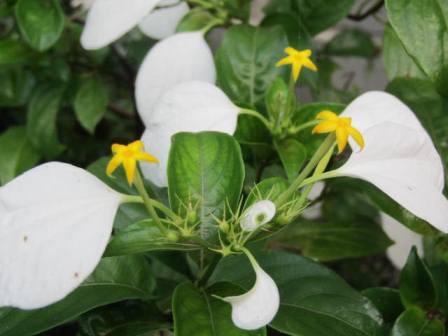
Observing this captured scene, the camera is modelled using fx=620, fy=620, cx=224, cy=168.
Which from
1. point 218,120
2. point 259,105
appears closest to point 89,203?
point 218,120

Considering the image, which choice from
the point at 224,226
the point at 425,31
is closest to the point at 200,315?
the point at 224,226

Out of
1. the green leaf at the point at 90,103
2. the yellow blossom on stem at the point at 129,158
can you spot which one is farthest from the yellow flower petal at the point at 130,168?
the green leaf at the point at 90,103

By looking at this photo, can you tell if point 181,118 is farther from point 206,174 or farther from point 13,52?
point 13,52

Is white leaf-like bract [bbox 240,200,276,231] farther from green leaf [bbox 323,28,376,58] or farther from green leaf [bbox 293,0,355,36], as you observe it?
green leaf [bbox 323,28,376,58]

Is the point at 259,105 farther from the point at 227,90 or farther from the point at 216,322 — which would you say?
the point at 216,322

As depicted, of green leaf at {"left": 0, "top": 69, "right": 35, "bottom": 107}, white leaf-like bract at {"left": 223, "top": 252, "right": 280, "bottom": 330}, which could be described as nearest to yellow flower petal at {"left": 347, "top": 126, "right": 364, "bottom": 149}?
white leaf-like bract at {"left": 223, "top": 252, "right": 280, "bottom": 330}
